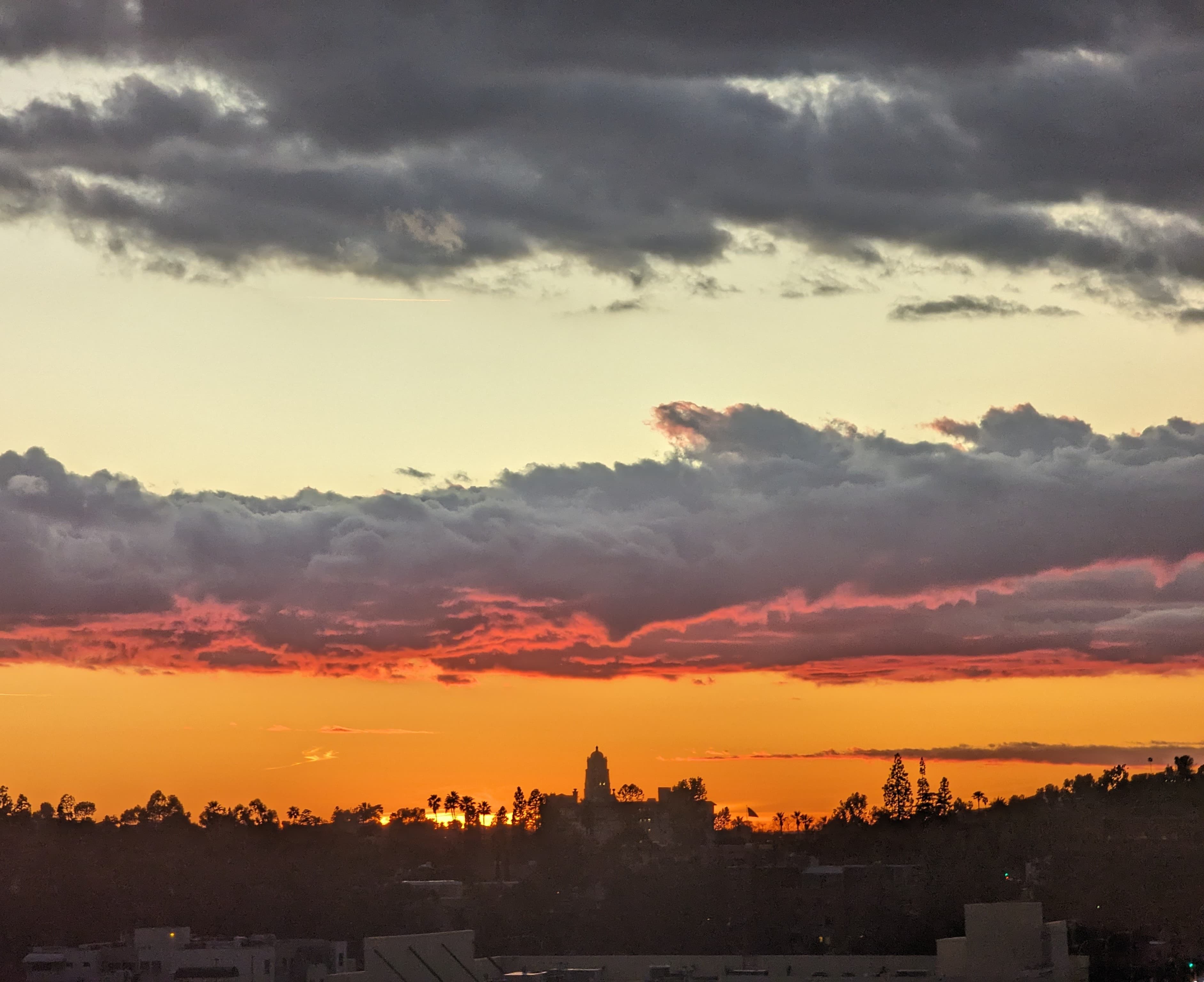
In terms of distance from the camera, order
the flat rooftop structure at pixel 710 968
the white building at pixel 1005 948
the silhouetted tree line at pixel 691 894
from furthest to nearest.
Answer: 1. the silhouetted tree line at pixel 691 894
2. the flat rooftop structure at pixel 710 968
3. the white building at pixel 1005 948

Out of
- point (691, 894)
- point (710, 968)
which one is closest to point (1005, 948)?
point (710, 968)

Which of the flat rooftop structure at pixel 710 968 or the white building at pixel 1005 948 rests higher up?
the white building at pixel 1005 948

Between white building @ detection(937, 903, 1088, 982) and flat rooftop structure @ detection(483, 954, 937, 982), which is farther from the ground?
white building @ detection(937, 903, 1088, 982)

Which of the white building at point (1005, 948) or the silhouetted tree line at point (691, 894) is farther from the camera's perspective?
the silhouetted tree line at point (691, 894)

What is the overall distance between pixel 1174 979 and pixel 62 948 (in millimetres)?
75197

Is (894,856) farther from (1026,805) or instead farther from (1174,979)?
(1174,979)

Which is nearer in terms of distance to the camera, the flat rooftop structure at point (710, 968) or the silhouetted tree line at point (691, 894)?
the flat rooftop structure at point (710, 968)

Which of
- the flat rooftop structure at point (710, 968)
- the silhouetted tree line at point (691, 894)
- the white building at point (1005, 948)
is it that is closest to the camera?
the white building at point (1005, 948)

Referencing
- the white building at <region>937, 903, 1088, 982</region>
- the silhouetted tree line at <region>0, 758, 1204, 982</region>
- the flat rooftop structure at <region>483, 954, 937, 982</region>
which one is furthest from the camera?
the silhouetted tree line at <region>0, 758, 1204, 982</region>

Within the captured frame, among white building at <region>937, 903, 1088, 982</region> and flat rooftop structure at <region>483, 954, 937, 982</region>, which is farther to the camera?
flat rooftop structure at <region>483, 954, 937, 982</region>

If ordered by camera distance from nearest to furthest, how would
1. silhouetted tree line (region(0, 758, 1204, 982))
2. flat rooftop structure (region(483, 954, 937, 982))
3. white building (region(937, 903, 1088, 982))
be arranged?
white building (region(937, 903, 1088, 982))
flat rooftop structure (region(483, 954, 937, 982))
silhouetted tree line (region(0, 758, 1204, 982))

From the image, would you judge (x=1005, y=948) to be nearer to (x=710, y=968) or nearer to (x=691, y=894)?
(x=710, y=968)

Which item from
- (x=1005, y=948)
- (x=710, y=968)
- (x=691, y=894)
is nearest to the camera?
(x=1005, y=948)

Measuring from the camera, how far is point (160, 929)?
112875mm
